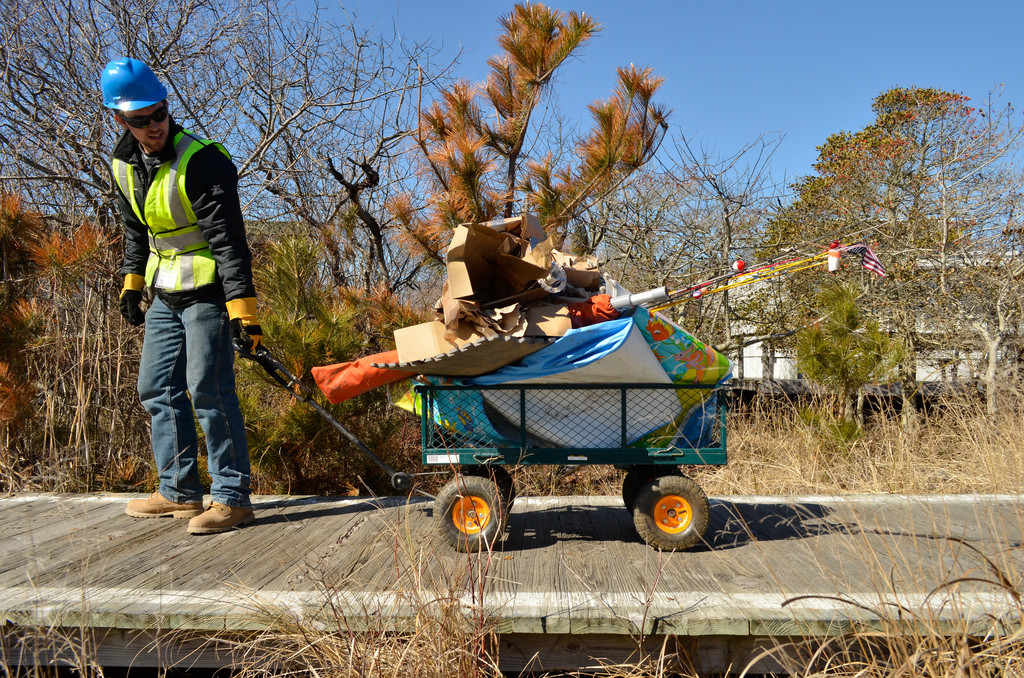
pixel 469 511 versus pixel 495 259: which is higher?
pixel 495 259

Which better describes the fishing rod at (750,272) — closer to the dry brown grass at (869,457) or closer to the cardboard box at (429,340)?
the cardboard box at (429,340)

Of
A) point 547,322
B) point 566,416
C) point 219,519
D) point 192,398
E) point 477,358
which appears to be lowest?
point 219,519

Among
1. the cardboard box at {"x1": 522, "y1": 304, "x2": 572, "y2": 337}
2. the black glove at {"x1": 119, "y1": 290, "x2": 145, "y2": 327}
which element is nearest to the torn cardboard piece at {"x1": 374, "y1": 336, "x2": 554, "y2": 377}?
the cardboard box at {"x1": 522, "y1": 304, "x2": 572, "y2": 337}

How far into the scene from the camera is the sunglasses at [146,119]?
9.12 feet

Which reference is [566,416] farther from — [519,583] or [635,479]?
[519,583]

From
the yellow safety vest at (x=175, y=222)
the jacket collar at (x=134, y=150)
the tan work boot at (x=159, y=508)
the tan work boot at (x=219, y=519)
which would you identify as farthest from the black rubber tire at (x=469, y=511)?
the jacket collar at (x=134, y=150)

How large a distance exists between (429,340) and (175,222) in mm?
1321

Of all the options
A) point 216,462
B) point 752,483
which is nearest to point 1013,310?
point 752,483

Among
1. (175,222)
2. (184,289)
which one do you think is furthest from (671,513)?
(175,222)

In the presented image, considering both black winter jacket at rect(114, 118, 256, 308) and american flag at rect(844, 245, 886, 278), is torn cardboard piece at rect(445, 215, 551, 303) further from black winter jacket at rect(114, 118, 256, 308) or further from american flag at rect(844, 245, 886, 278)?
american flag at rect(844, 245, 886, 278)

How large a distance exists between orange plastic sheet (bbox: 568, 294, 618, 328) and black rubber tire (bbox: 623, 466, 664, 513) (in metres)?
0.73

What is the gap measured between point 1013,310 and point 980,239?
79 cm

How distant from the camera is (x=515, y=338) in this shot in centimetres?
247

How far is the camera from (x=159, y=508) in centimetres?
316
